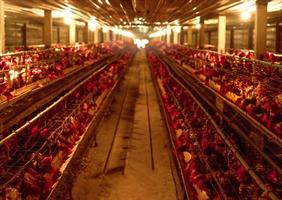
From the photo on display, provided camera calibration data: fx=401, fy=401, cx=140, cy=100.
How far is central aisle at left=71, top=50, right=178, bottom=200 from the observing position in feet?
21.2

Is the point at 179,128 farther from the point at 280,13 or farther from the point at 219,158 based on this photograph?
the point at 280,13

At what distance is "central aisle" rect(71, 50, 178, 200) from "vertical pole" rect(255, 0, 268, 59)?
10.0 feet

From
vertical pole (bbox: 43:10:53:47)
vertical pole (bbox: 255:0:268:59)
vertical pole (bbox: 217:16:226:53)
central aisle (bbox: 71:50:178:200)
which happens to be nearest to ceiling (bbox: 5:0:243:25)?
vertical pole (bbox: 255:0:268:59)

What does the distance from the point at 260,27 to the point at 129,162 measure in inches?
171

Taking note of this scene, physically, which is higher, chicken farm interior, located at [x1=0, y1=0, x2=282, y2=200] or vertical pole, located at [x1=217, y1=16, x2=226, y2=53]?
vertical pole, located at [x1=217, y1=16, x2=226, y2=53]

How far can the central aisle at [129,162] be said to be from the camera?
647 centimetres

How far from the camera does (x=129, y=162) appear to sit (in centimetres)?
794

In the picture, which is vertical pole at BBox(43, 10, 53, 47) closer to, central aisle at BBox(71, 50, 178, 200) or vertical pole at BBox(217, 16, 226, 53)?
central aisle at BBox(71, 50, 178, 200)

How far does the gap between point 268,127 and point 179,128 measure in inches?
147

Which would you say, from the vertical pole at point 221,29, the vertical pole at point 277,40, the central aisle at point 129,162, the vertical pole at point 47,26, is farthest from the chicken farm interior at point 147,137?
the vertical pole at point 277,40

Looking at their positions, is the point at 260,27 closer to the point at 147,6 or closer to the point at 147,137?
the point at 147,6

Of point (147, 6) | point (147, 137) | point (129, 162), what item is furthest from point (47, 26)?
point (129, 162)

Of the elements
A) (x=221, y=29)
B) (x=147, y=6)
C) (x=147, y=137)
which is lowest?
(x=147, y=137)

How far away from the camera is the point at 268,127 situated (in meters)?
4.85
